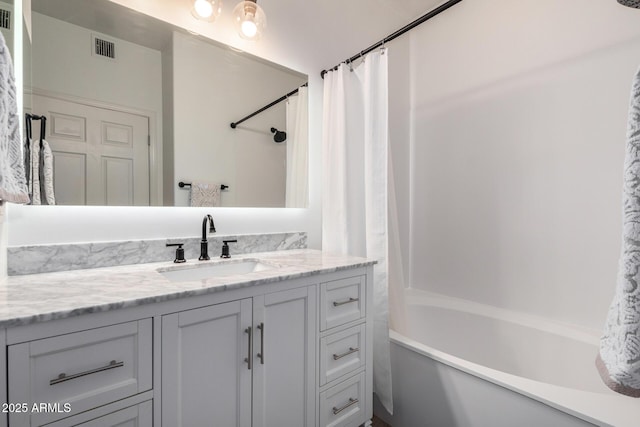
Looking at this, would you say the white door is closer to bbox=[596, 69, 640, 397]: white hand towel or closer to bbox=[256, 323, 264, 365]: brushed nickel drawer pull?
bbox=[256, 323, 264, 365]: brushed nickel drawer pull

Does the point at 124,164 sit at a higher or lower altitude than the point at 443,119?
lower

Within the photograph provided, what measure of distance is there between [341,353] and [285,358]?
0.97 ft

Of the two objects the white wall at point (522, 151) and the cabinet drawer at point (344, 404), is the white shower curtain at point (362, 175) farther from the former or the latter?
the white wall at point (522, 151)

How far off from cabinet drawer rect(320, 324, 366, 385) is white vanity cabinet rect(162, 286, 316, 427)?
0.21ft

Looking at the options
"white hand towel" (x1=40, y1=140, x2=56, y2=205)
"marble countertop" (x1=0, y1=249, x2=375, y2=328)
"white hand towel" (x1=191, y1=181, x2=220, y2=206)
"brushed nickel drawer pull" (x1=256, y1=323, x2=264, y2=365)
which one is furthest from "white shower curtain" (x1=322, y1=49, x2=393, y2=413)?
"white hand towel" (x1=40, y1=140, x2=56, y2=205)

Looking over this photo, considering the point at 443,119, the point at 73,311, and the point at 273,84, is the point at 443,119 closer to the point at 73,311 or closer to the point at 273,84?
the point at 273,84

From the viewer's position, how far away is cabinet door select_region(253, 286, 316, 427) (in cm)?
105

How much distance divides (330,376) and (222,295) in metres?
0.63

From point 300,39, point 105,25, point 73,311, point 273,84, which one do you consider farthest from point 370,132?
point 73,311

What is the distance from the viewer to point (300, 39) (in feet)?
6.14

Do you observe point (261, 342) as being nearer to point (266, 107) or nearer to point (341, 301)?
point (341, 301)

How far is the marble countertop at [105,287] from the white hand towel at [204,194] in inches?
12.6

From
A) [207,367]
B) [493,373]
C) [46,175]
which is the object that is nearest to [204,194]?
[46,175]

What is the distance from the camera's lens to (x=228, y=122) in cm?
162
